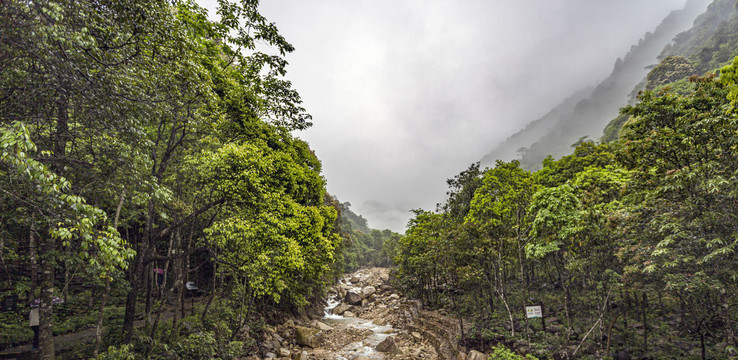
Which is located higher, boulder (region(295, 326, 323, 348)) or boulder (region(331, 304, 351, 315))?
boulder (region(295, 326, 323, 348))

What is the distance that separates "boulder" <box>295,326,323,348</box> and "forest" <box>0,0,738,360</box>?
2.48 metres

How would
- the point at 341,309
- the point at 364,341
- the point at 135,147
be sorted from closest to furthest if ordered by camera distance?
the point at 135,147 → the point at 364,341 → the point at 341,309

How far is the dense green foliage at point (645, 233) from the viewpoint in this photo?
7.81m

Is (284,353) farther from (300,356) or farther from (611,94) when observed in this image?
(611,94)

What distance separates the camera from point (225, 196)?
397 inches

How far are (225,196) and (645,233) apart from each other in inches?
579

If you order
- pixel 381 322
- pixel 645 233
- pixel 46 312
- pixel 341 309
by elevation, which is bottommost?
pixel 341 309

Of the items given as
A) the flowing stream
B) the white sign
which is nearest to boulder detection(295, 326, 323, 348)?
the flowing stream

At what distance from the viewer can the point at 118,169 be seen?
6.36 meters

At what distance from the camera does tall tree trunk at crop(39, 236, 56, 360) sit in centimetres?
678

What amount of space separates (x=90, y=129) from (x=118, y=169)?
1.03 m

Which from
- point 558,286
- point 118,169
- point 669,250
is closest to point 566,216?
point 669,250

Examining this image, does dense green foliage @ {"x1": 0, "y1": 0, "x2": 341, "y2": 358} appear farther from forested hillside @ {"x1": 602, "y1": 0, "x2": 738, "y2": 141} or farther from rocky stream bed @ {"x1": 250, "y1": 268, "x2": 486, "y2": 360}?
forested hillside @ {"x1": 602, "y1": 0, "x2": 738, "y2": 141}

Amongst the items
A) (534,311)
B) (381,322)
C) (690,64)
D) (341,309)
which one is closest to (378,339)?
(381,322)
